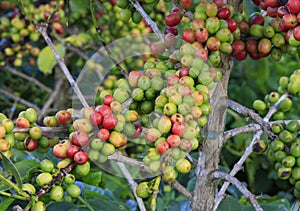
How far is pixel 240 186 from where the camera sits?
0.81 metres

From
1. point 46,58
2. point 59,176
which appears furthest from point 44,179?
point 46,58

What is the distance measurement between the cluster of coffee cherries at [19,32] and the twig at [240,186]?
4.14 ft

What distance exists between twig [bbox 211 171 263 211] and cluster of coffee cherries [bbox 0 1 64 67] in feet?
4.14

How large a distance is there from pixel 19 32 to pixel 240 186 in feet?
4.88

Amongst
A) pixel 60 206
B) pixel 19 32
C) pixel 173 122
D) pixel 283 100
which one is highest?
pixel 19 32

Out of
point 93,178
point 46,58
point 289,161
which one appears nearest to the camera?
point 289,161

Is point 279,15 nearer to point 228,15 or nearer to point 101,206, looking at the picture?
point 228,15

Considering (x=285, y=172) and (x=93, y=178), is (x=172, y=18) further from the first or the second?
(x=93, y=178)

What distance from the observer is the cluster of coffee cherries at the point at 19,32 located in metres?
2.03

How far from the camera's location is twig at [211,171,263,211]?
790 mm

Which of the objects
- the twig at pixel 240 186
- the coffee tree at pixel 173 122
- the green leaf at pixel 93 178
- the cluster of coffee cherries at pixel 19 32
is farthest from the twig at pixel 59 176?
the cluster of coffee cherries at pixel 19 32

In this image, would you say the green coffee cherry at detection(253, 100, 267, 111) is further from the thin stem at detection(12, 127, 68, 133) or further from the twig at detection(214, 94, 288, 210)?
the thin stem at detection(12, 127, 68, 133)

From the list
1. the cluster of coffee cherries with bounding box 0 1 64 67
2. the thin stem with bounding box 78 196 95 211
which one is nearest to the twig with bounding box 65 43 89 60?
the cluster of coffee cherries with bounding box 0 1 64 67

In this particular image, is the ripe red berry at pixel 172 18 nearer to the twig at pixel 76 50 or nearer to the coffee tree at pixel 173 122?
the coffee tree at pixel 173 122
